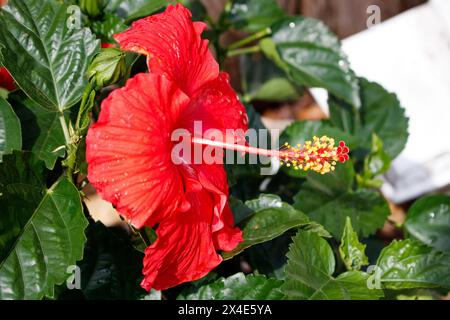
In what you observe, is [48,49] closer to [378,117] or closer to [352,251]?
Result: [352,251]

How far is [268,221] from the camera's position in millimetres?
1223

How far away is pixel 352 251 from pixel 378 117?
1.78 ft

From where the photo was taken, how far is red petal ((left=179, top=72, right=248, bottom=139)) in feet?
3.77

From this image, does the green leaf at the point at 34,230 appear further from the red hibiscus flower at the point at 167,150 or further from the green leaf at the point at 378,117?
the green leaf at the point at 378,117

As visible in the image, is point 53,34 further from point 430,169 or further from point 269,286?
point 430,169

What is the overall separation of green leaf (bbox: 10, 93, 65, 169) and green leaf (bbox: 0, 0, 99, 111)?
0.13 feet

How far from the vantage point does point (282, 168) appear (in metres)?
1.52

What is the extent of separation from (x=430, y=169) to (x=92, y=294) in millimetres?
1300

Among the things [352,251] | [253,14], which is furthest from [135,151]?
[253,14]

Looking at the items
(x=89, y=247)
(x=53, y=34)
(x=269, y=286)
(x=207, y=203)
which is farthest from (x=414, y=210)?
(x=53, y=34)

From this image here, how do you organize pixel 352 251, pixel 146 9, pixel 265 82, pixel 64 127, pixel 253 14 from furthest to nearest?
pixel 265 82 → pixel 253 14 → pixel 146 9 → pixel 352 251 → pixel 64 127

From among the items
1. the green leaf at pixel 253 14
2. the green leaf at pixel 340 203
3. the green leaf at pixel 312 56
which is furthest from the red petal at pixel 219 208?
the green leaf at pixel 253 14

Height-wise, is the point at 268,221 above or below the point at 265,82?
below

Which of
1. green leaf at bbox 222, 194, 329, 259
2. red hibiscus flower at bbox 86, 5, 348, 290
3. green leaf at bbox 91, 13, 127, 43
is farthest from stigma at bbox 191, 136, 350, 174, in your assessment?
green leaf at bbox 91, 13, 127, 43
